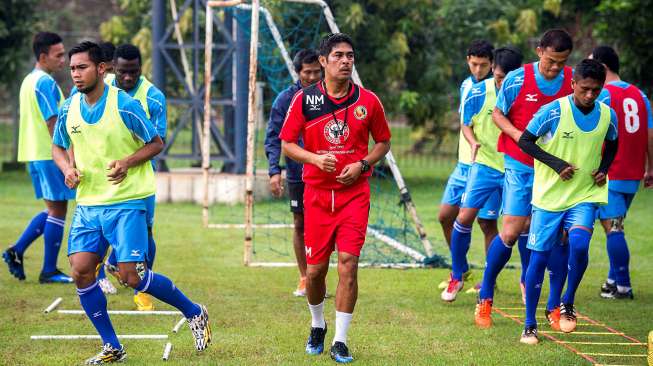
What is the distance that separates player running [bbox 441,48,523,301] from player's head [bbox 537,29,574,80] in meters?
1.01

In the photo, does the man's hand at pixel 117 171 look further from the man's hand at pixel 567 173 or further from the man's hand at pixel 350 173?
the man's hand at pixel 567 173

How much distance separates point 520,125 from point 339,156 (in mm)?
1874

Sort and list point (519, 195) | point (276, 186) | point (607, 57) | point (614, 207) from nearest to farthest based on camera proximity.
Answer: point (519, 195)
point (276, 186)
point (607, 57)
point (614, 207)

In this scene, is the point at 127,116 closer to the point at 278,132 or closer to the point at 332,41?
the point at 332,41

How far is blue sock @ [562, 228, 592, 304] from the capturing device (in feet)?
25.1

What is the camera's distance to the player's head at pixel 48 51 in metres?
10.4

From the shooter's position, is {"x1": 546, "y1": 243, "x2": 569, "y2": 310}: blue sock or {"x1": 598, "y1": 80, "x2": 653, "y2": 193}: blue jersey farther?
{"x1": 598, "y1": 80, "x2": 653, "y2": 193}: blue jersey

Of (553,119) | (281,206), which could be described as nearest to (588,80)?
(553,119)

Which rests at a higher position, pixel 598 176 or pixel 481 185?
pixel 598 176

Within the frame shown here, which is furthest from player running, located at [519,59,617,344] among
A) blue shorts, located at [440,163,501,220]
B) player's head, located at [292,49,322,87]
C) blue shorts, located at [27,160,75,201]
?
blue shorts, located at [27,160,75,201]

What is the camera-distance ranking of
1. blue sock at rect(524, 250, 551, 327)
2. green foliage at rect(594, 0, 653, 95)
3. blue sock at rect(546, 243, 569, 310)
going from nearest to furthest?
blue sock at rect(524, 250, 551, 327), blue sock at rect(546, 243, 569, 310), green foliage at rect(594, 0, 653, 95)

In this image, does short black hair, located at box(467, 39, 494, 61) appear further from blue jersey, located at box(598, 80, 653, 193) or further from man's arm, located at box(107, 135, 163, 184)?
man's arm, located at box(107, 135, 163, 184)

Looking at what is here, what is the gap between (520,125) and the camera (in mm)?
8320

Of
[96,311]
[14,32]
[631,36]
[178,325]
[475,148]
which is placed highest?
[475,148]
